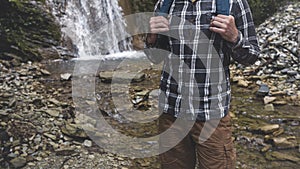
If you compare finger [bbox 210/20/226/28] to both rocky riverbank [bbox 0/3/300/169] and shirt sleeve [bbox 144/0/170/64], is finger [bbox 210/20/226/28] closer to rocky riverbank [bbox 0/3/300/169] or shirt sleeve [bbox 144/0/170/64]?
shirt sleeve [bbox 144/0/170/64]

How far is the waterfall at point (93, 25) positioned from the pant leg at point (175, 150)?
858cm

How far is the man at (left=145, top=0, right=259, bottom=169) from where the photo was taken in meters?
2.14

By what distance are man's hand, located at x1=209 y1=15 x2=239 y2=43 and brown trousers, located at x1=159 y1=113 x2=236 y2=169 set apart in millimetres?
516

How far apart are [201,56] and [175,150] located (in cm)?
63

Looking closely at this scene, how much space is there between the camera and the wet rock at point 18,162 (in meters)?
4.38

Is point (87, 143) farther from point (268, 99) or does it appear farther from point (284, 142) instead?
point (268, 99)

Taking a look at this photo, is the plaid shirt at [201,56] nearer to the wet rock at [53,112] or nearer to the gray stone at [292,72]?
the wet rock at [53,112]

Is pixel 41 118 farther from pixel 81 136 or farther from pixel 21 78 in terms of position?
pixel 21 78

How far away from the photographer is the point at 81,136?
17.0 ft

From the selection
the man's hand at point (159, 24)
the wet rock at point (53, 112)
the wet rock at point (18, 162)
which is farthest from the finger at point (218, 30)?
the wet rock at point (53, 112)

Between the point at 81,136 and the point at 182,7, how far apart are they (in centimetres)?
340

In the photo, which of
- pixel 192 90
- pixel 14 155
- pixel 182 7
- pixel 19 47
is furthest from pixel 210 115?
pixel 19 47

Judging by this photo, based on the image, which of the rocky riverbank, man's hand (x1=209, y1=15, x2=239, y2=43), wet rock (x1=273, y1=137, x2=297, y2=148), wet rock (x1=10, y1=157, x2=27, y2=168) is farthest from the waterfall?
man's hand (x1=209, y1=15, x2=239, y2=43)

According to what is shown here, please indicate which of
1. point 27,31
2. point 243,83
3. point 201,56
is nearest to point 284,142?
point 243,83
